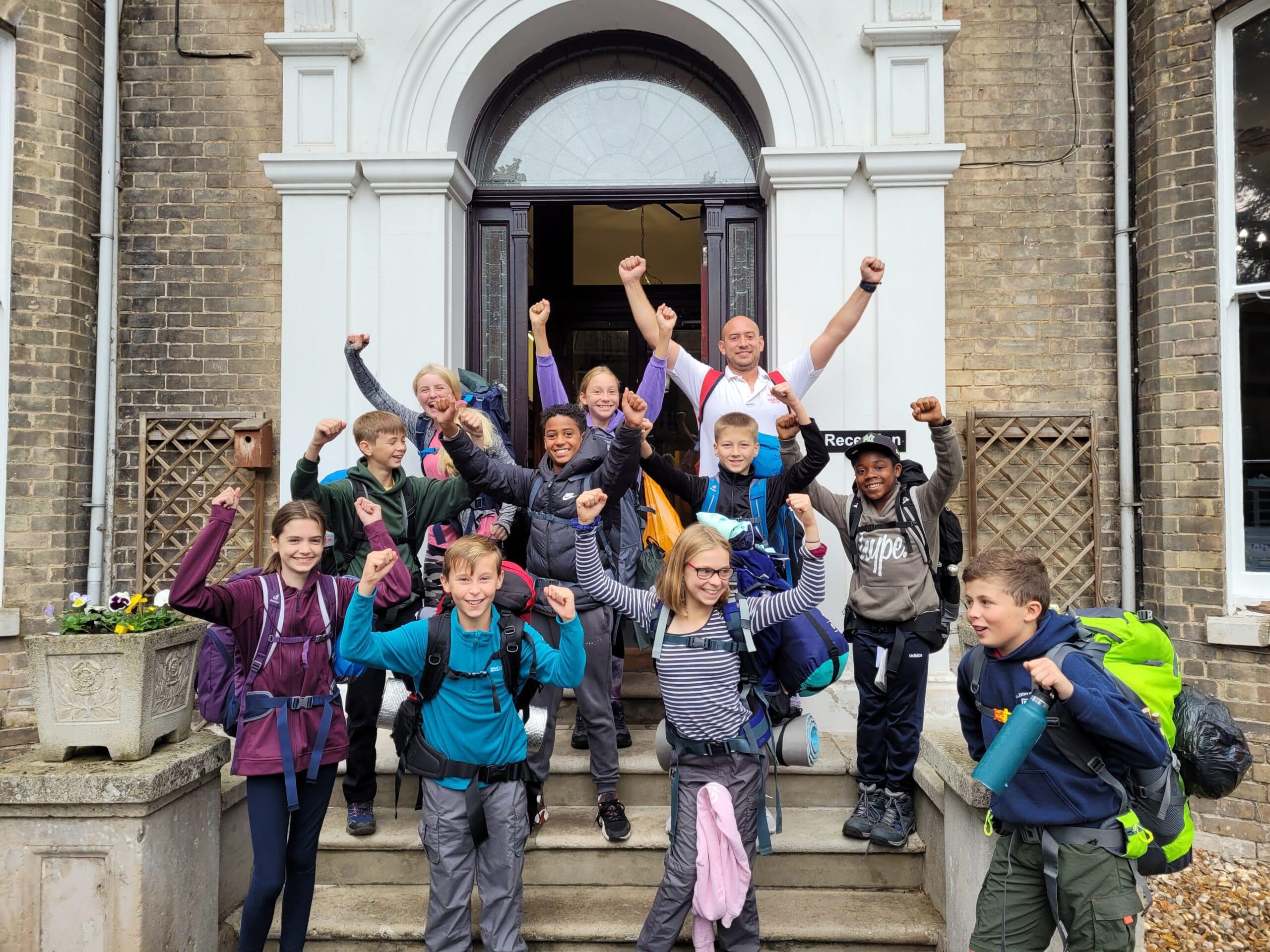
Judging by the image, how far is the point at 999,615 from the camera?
2.66 meters

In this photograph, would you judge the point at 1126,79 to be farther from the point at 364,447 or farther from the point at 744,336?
the point at 364,447

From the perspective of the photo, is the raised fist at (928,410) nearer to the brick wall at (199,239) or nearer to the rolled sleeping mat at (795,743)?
the rolled sleeping mat at (795,743)

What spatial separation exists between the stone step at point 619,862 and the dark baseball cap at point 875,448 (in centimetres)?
164

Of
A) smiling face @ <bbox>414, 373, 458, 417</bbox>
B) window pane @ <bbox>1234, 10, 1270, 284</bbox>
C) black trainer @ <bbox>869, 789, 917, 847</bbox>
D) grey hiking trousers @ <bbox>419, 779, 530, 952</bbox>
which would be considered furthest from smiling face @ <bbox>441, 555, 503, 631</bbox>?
window pane @ <bbox>1234, 10, 1270, 284</bbox>

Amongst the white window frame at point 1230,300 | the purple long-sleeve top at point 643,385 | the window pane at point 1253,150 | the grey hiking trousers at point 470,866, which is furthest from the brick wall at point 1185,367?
the grey hiking trousers at point 470,866

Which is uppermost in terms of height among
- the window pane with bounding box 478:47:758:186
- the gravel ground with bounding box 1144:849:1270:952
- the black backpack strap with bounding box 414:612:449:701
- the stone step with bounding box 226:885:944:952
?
the window pane with bounding box 478:47:758:186

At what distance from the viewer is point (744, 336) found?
4.54 meters

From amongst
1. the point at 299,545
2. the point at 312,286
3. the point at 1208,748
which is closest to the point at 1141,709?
the point at 1208,748

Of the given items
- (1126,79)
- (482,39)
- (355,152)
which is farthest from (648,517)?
(1126,79)

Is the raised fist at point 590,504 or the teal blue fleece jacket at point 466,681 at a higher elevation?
the raised fist at point 590,504

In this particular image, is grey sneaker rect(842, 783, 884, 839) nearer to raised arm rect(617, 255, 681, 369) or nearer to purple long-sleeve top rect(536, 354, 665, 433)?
purple long-sleeve top rect(536, 354, 665, 433)

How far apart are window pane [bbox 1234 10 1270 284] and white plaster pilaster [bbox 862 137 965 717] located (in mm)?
1662

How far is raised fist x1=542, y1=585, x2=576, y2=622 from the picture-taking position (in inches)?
117

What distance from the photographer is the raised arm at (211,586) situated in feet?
9.91
